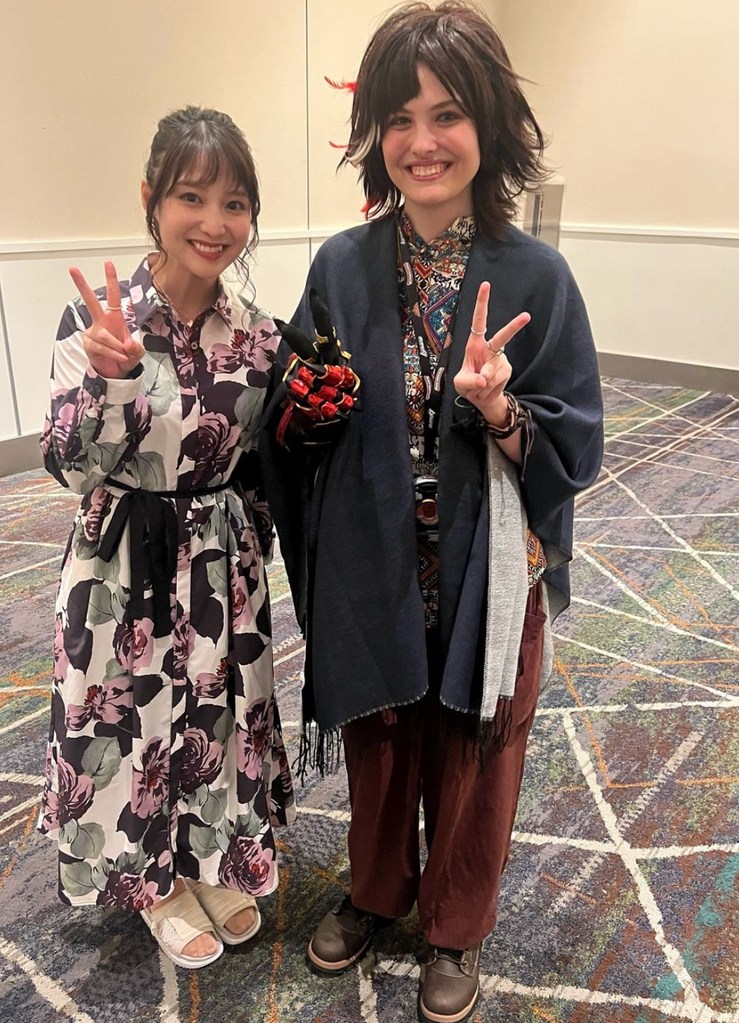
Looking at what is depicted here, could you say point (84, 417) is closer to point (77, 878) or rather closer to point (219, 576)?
point (219, 576)

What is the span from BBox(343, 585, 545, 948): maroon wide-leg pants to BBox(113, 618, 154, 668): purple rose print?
1.10ft

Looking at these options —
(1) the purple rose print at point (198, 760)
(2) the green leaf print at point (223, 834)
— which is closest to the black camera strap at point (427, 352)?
(1) the purple rose print at point (198, 760)

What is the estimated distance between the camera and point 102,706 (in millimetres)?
1278

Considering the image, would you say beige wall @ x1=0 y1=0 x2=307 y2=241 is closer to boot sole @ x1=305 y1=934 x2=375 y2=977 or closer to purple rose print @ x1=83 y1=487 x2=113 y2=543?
purple rose print @ x1=83 y1=487 x2=113 y2=543

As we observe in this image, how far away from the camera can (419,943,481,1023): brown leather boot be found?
1304 millimetres

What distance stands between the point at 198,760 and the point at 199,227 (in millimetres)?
840

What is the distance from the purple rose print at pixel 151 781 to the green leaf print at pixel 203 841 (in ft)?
0.26

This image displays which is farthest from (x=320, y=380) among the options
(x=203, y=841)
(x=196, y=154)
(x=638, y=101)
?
(x=638, y=101)

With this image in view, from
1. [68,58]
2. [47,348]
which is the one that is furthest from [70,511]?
[68,58]

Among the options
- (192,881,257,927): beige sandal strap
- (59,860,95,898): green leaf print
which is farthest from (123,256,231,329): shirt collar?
(192,881,257,927): beige sandal strap

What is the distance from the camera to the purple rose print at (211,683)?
4.30 ft

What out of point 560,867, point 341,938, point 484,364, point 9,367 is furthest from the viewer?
point 9,367

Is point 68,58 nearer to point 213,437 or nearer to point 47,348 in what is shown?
point 47,348

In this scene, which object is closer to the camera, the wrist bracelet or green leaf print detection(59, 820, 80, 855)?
the wrist bracelet
